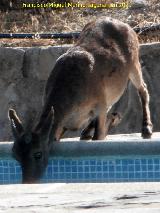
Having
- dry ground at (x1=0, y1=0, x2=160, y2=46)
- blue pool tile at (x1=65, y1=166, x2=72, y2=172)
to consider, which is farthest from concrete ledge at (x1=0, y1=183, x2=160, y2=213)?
dry ground at (x1=0, y1=0, x2=160, y2=46)

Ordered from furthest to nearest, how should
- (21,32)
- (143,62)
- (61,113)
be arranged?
(21,32)
(143,62)
(61,113)

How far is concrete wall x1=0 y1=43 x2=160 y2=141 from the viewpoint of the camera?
1298 cm

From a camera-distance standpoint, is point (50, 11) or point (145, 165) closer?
point (145, 165)

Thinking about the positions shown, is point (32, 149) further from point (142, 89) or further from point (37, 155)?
point (142, 89)

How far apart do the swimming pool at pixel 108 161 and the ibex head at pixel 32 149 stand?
303 millimetres

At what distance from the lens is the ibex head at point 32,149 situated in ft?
30.4

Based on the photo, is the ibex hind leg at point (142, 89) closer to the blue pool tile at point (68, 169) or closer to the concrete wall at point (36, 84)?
the concrete wall at point (36, 84)

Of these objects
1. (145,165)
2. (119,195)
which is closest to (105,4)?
(145,165)

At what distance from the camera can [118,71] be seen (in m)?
11.4

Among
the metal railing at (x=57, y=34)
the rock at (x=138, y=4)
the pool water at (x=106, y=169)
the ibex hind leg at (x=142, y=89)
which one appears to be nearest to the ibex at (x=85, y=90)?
the ibex hind leg at (x=142, y=89)

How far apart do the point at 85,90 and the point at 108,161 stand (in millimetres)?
2391

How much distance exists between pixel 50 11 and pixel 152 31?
2.60m

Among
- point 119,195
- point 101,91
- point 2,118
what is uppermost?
point 119,195

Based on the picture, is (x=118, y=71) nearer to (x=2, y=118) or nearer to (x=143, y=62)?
(x=143, y=62)
